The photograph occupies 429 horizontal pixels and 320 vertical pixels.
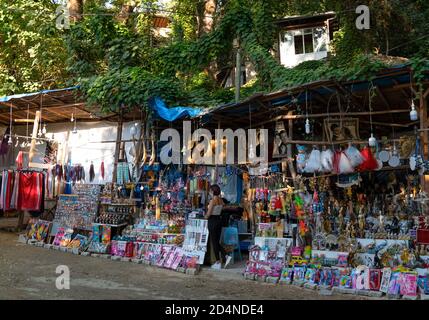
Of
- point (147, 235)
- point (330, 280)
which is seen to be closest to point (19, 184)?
point (147, 235)

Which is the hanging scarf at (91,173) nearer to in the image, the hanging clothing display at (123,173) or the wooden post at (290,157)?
the hanging clothing display at (123,173)

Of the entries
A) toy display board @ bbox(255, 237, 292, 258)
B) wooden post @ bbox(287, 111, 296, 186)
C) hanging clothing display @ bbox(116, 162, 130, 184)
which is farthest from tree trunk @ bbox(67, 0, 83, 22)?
toy display board @ bbox(255, 237, 292, 258)

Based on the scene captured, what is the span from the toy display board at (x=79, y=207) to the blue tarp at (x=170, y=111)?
7.66 ft

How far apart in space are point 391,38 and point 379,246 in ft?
30.4

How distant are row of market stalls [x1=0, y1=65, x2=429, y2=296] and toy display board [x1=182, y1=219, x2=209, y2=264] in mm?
21

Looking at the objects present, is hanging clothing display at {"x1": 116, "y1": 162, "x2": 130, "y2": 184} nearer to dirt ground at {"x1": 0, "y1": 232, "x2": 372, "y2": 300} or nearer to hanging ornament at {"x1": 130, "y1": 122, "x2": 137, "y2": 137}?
hanging ornament at {"x1": 130, "y1": 122, "x2": 137, "y2": 137}

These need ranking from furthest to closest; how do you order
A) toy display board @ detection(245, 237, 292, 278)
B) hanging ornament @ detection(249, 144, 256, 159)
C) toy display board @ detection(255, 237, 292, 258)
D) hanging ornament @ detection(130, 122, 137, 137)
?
hanging ornament @ detection(130, 122, 137, 137)
hanging ornament @ detection(249, 144, 256, 159)
toy display board @ detection(255, 237, 292, 258)
toy display board @ detection(245, 237, 292, 278)

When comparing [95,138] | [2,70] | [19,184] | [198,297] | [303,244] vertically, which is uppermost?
[2,70]

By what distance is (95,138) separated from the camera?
37.3 ft

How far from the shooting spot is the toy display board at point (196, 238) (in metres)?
7.92

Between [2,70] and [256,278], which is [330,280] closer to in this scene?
[256,278]

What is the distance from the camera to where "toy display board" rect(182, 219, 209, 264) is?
7.92 m

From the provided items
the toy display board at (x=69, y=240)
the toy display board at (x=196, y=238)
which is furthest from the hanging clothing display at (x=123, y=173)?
the toy display board at (x=196, y=238)

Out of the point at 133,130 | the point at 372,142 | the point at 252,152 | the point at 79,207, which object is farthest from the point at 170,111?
the point at 372,142
